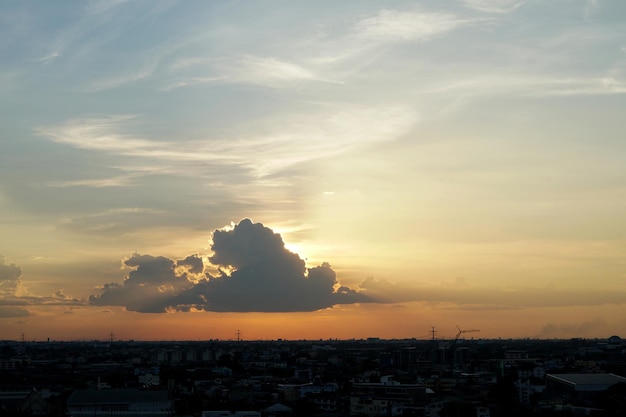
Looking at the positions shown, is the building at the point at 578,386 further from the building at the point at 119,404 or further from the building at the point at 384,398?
the building at the point at 119,404

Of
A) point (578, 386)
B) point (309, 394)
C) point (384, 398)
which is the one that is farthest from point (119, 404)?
point (578, 386)

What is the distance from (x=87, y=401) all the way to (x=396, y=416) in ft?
51.8

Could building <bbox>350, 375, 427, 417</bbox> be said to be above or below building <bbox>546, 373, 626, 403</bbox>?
below

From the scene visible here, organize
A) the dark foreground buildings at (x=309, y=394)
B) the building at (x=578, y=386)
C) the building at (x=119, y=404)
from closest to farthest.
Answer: the building at (x=119, y=404)
the dark foreground buildings at (x=309, y=394)
the building at (x=578, y=386)

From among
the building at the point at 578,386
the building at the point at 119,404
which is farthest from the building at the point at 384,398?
the building at the point at 119,404

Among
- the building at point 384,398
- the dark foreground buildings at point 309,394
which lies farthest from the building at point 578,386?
the building at point 384,398

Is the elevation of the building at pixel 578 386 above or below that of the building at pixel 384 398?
above

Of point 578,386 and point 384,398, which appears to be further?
point 578,386

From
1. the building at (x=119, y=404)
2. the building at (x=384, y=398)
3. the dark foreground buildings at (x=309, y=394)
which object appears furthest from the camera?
the building at (x=384, y=398)

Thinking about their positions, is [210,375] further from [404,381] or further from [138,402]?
[138,402]

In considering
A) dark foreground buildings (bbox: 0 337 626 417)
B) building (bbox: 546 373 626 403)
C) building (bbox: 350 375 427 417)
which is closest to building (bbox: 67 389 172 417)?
dark foreground buildings (bbox: 0 337 626 417)

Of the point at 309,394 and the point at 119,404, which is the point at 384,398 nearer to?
the point at 309,394

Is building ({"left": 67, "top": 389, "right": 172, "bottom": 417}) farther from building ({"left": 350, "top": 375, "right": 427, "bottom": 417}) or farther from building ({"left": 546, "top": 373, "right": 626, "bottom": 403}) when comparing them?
building ({"left": 546, "top": 373, "right": 626, "bottom": 403})

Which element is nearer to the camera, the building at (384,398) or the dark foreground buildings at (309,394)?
the dark foreground buildings at (309,394)
